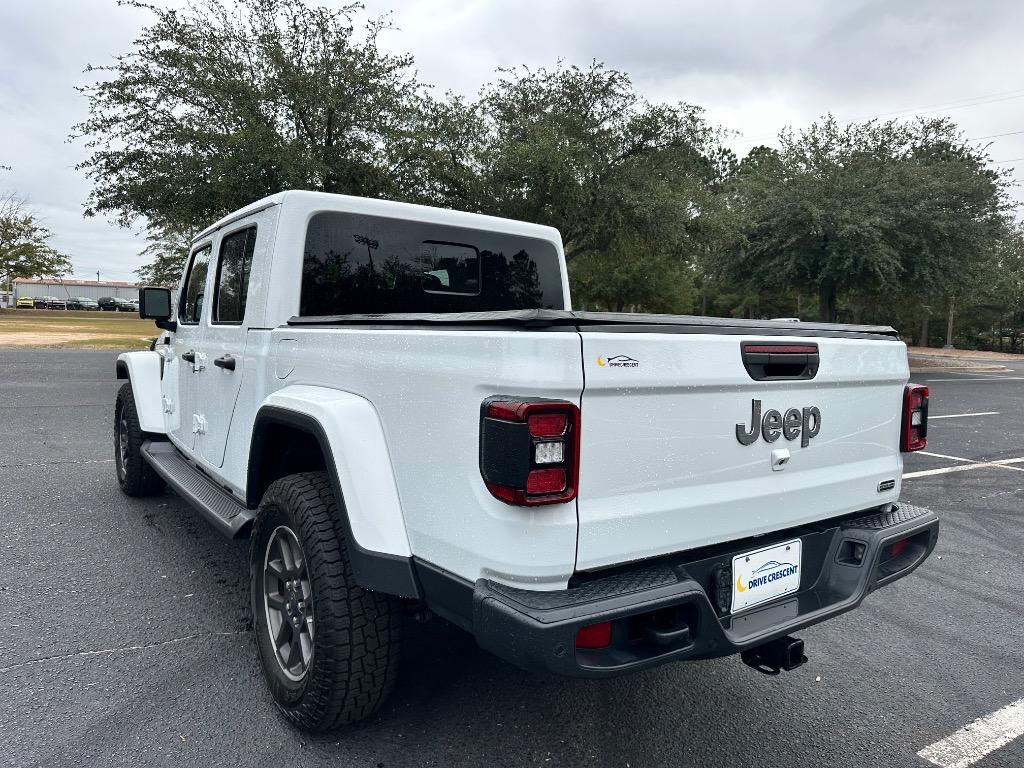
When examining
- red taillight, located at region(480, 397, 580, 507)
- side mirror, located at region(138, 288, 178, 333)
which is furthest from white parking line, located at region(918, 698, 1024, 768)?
side mirror, located at region(138, 288, 178, 333)

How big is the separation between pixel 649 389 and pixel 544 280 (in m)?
2.21

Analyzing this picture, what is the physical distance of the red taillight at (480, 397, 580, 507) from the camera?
5.92ft

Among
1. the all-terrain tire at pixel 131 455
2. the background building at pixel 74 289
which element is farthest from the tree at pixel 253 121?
the background building at pixel 74 289

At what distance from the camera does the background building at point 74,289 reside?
11306cm

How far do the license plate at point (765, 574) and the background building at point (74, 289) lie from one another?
12469 centimetres

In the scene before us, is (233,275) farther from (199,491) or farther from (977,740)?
(977,740)

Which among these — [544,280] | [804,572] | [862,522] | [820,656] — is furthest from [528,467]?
[544,280]

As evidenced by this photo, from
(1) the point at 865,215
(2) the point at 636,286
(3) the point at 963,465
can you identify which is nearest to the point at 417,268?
(3) the point at 963,465

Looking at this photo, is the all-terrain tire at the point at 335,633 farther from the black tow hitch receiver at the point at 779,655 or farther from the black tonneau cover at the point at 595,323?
the black tow hitch receiver at the point at 779,655

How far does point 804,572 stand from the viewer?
8.03ft

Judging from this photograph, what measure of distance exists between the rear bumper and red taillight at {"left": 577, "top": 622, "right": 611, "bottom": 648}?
1cm

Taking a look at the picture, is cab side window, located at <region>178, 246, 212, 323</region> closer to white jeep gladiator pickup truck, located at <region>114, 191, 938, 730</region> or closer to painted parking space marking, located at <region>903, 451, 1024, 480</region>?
white jeep gladiator pickup truck, located at <region>114, 191, 938, 730</region>

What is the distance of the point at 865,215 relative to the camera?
65.2 feet

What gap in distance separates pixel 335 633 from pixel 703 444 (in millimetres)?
1316
